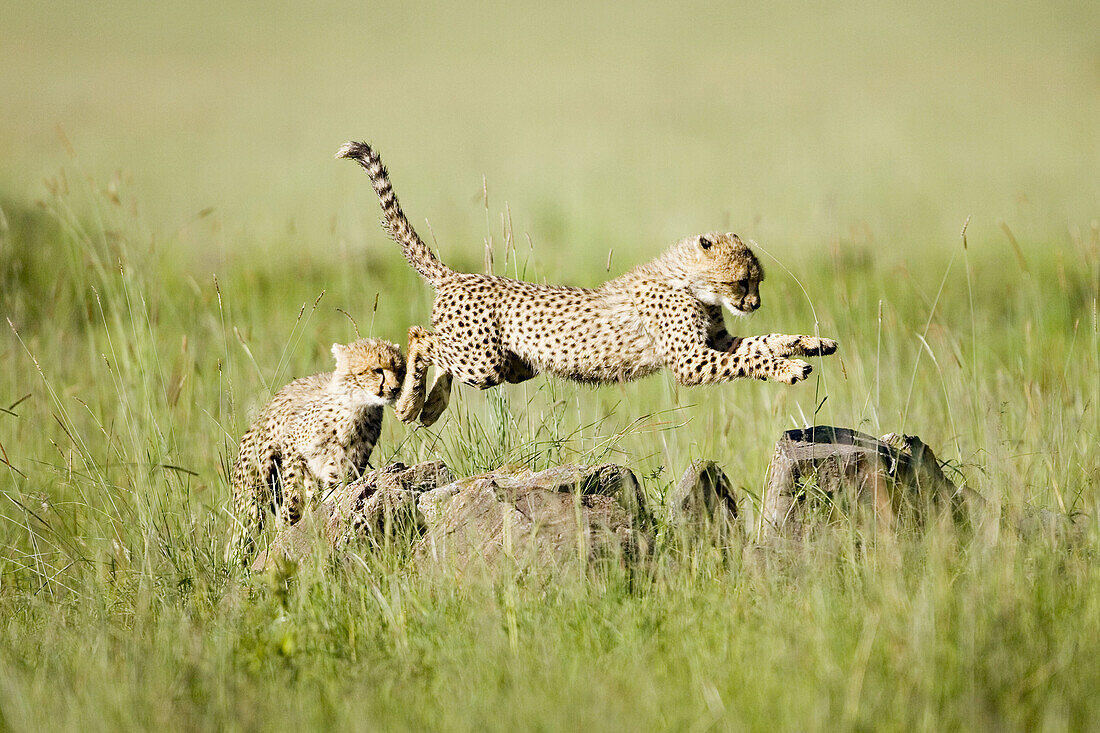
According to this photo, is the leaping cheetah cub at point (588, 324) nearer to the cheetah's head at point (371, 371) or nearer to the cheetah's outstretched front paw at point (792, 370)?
the cheetah's head at point (371, 371)

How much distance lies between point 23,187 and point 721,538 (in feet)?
40.2

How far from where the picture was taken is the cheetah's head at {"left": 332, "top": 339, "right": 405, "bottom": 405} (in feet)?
17.9

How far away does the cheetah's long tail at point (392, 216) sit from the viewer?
526 cm

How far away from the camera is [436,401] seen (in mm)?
5617

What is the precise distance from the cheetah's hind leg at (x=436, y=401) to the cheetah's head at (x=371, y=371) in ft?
0.52

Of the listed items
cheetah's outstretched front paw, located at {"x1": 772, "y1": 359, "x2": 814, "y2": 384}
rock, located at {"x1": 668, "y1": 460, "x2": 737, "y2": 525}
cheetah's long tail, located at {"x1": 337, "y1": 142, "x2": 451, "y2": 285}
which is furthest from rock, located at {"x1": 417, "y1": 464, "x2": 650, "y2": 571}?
cheetah's long tail, located at {"x1": 337, "y1": 142, "x2": 451, "y2": 285}

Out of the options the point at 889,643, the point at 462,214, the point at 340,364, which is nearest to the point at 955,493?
the point at 889,643

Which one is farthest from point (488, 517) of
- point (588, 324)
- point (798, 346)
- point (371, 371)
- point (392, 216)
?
point (392, 216)

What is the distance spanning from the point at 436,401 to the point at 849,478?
1.99 meters

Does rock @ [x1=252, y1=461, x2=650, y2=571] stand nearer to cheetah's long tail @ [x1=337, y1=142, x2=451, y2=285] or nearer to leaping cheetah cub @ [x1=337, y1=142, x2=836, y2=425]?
leaping cheetah cub @ [x1=337, y1=142, x2=836, y2=425]

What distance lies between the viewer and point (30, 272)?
10.8 m

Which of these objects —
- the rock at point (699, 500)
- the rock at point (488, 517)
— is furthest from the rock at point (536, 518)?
the rock at point (699, 500)

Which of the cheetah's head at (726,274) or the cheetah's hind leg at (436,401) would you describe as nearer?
the cheetah's head at (726,274)

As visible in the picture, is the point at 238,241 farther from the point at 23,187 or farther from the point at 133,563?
the point at 133,563
